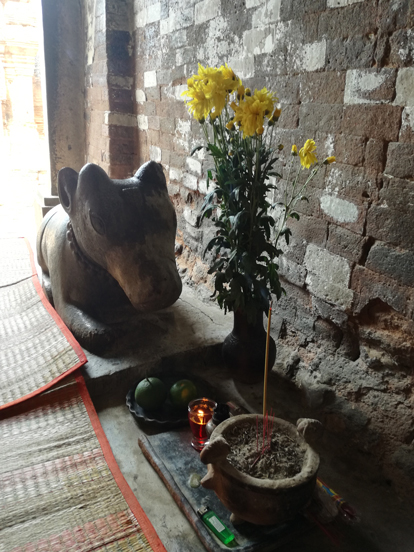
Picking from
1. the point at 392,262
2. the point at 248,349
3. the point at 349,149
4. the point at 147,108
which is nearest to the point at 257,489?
the point at 248,349

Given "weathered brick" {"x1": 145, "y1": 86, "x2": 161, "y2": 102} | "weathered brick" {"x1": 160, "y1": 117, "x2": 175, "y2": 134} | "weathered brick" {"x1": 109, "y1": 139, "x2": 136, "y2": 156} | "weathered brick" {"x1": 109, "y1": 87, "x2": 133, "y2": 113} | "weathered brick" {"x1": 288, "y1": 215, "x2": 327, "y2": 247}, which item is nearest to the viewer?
"weathered brick" {"x1": 288, "y1": 215, "x2": 327, "y2": 247}

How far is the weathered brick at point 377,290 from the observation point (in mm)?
1531

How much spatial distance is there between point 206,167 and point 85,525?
2015 mm

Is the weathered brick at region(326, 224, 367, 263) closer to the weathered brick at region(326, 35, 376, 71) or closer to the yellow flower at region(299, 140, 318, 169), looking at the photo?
the yellow flower at region(299, 140, 318, 169)

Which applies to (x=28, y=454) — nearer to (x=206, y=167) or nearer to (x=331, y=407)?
(x=331, y=407)

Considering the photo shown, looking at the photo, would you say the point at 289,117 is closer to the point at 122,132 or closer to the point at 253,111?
the point at 253,111

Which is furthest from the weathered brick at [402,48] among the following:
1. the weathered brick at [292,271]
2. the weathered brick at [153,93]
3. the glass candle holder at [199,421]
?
the weathered brick at [153,93]

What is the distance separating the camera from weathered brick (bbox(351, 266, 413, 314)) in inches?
60.3

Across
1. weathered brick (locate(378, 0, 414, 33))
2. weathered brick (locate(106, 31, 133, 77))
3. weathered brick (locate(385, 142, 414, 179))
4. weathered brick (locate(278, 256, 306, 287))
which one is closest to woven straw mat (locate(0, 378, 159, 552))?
weathered brick (locate(278, 256, 306, 287))

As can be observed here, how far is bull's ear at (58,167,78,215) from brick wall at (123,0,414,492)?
96cm

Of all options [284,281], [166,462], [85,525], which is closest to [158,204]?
[284,281]

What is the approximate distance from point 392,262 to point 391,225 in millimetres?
128

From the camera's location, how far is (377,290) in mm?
1630

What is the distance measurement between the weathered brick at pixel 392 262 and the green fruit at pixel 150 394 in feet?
3.02
